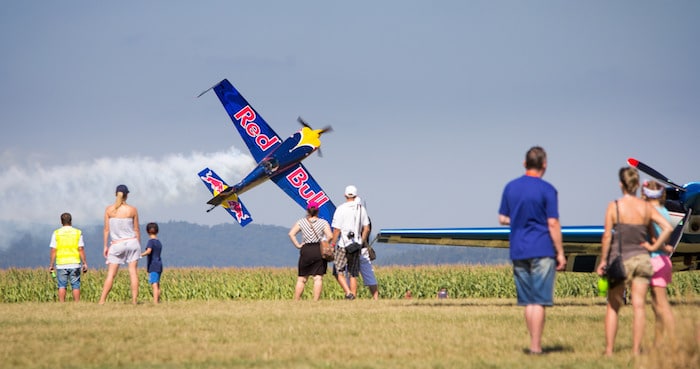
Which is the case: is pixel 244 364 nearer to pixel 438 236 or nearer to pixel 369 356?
pixel 369 356

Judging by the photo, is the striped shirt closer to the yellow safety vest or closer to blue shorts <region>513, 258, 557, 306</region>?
the yellow safety vest

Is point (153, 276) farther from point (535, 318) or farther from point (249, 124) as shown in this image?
point (249, 124)

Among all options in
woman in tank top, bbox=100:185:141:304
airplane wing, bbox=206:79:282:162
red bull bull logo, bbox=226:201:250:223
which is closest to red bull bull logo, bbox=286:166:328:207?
airplane wing, bbox=206:79:282:162

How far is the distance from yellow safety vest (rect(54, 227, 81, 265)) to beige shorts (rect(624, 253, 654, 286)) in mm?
11859

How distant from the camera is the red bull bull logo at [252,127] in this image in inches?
1458

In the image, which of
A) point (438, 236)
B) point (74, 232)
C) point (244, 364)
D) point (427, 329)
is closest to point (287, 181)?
point (438, 236)

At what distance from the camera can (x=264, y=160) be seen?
3647 centimetres

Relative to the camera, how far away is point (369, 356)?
9.34 meters

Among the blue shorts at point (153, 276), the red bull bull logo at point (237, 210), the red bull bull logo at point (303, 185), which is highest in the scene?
the red bull bull logo at point (303, 185)

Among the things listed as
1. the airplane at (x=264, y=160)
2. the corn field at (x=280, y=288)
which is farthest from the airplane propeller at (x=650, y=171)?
the airplane at (x=264, y=160)

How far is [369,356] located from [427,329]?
7.42 feet

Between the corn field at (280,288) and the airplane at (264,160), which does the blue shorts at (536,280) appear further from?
the airplane at (264,160)

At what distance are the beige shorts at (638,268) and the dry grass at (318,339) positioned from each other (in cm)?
46

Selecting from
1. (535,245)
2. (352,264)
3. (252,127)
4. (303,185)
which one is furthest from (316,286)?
(252,127)
